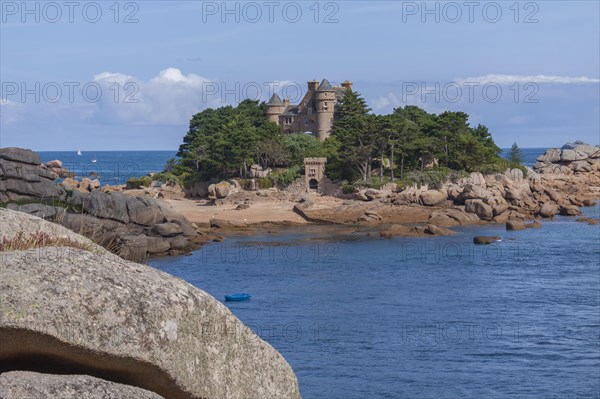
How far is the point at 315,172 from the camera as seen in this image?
10025cm

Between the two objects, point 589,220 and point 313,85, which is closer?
point 589,220

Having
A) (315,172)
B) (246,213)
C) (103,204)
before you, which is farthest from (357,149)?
(103,204)

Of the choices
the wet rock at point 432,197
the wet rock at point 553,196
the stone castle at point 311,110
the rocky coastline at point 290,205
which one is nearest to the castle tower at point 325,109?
the stone castle at point 311,110

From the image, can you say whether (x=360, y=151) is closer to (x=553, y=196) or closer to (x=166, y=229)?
(x=553, y=196)

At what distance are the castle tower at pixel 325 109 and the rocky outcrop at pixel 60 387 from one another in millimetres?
109431

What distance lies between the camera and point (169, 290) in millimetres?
6734

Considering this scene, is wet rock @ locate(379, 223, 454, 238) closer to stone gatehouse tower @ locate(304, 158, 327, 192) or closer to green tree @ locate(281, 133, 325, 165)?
stone gatehouse tower @ locate(304, 158, 327, 192)

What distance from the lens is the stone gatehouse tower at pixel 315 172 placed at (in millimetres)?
99812

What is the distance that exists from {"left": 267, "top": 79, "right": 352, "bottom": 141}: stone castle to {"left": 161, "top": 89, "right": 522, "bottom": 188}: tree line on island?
1952mm

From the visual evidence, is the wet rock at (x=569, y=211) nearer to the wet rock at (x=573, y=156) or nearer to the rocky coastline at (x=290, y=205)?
the rocky coastline at (x=290, y=205)

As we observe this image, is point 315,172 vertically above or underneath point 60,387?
above

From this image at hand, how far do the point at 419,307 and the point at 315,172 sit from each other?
182 ft

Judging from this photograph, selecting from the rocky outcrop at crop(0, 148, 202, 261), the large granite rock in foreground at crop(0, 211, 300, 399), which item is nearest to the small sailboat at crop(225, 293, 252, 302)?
the rocky outcrop at crop(0, 148, 202, 261)

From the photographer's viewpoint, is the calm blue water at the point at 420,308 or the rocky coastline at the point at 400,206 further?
the rocky coastline at the point at 400,206
